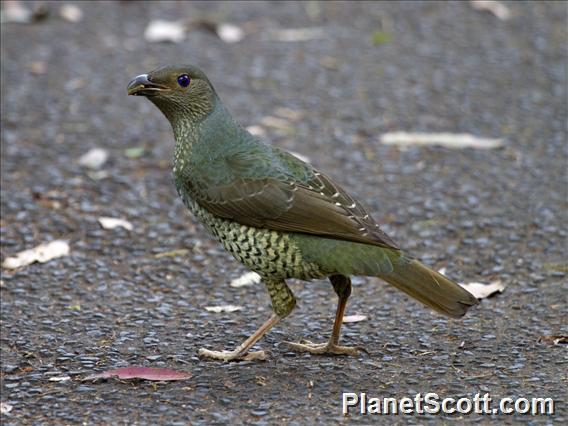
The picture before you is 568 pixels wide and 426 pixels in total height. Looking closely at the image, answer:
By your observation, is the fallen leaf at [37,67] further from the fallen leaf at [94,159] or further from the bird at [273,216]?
the bird at [273,216]

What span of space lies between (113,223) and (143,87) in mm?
1540

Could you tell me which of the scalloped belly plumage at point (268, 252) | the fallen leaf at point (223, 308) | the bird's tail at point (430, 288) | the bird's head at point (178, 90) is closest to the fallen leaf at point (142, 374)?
the scalloped belly plumage at point (268, 252)

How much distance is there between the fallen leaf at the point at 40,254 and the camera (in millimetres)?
5316

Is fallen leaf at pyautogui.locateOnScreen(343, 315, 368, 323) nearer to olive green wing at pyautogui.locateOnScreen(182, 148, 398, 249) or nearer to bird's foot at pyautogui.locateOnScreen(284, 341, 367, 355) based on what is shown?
bird's foot at pyautogui.locateOnScreen(284, 341, 367, 355)

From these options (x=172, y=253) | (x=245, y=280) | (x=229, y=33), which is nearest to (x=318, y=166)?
(x=172, y=253)

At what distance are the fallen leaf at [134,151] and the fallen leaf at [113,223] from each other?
1.03 m

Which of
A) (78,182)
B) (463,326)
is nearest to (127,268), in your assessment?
(78,182)

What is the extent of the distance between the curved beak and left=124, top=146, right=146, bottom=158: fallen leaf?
92.6 inches

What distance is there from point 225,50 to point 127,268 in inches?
158

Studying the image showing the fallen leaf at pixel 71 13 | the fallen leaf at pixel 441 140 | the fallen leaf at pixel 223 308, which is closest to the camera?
the fallen leaf at pixel 223 308

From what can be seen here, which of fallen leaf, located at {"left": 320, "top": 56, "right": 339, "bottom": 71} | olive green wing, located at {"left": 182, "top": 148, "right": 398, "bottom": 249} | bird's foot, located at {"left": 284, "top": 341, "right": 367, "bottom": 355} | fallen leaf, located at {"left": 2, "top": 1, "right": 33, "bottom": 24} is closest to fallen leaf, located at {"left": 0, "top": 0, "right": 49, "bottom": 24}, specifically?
fallen leaf, located at {"left": 2, "top": 1, "right": 33, "bottom": 24}

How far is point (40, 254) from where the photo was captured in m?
5.43

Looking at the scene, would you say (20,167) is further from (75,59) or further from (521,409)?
(521,409)

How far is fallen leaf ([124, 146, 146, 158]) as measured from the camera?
6906 mm
